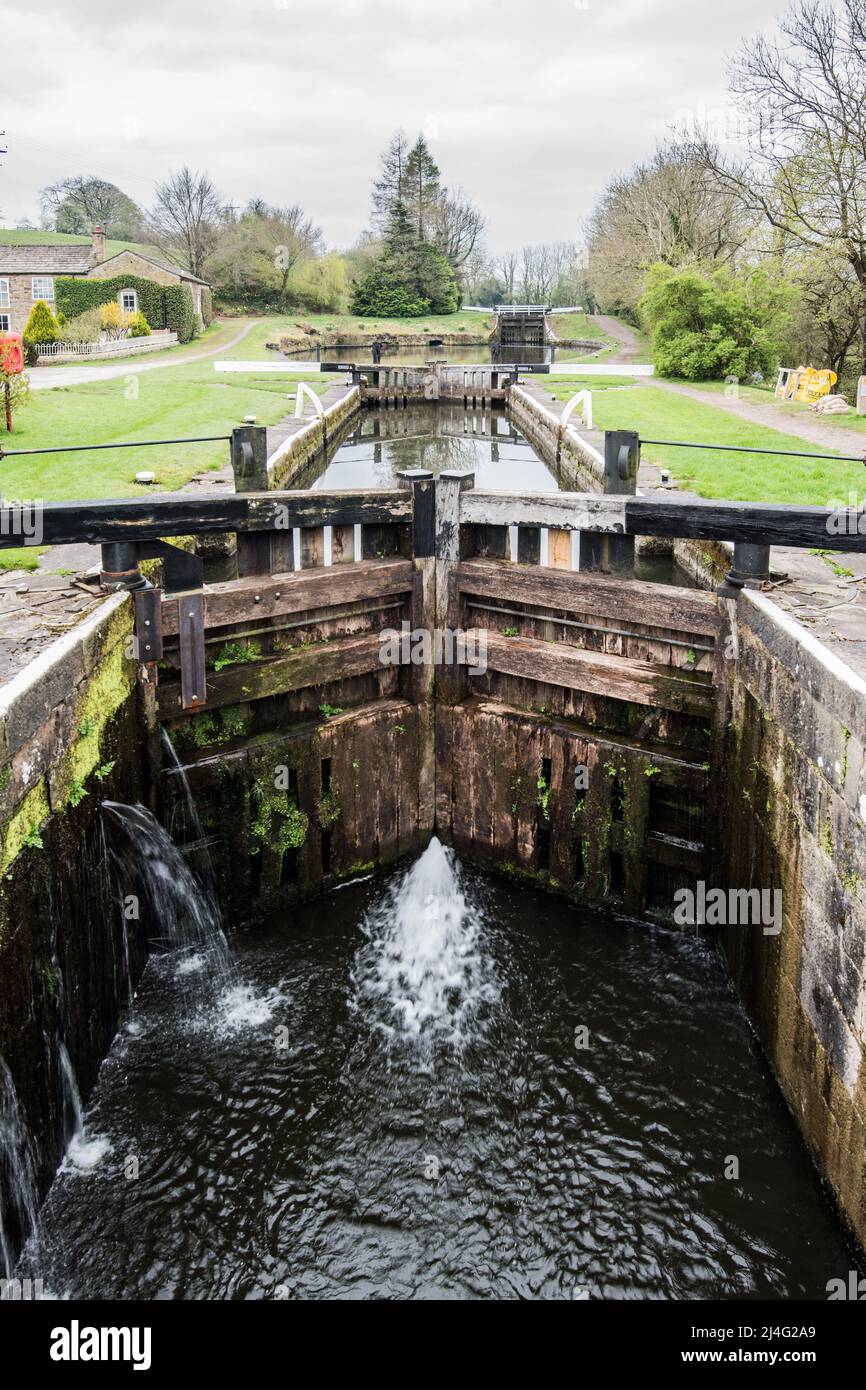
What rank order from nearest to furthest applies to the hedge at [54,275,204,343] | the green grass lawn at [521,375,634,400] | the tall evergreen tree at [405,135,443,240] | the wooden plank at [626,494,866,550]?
the wooden plank at [626,494,866,550] < the green grass lawn at [521,375,634,400] < the hedge at [54,275,204,343] < the tall evergreen tree at [405,135,443,240]

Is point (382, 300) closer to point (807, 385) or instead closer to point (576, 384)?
point (576, 384)

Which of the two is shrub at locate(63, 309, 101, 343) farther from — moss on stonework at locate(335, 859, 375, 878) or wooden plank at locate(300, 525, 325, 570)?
moss on stonework at locate(335, 859, 375, 878)

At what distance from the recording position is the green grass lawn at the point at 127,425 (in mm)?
10500

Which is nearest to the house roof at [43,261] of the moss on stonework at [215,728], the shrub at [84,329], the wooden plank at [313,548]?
the shrub at [84,329]

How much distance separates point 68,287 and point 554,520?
4385cm

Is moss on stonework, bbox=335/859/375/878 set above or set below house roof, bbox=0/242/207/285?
below

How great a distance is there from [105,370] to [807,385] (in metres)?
20.2

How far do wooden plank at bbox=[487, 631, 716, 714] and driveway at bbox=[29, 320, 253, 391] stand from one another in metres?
18.2

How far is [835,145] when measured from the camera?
78.8 ft

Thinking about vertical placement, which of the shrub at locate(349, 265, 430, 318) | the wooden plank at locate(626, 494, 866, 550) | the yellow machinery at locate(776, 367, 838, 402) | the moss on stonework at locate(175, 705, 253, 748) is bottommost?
the moss on stonework at locate(175, 705, 253, 748)

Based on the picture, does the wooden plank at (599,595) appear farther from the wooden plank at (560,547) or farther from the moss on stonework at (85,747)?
the moss on stonework at (85,747)

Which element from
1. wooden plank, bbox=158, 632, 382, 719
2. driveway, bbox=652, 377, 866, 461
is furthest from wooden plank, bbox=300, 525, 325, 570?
driveway, bbox=652, 377, 866, 461

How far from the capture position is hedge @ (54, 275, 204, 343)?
44.1m
